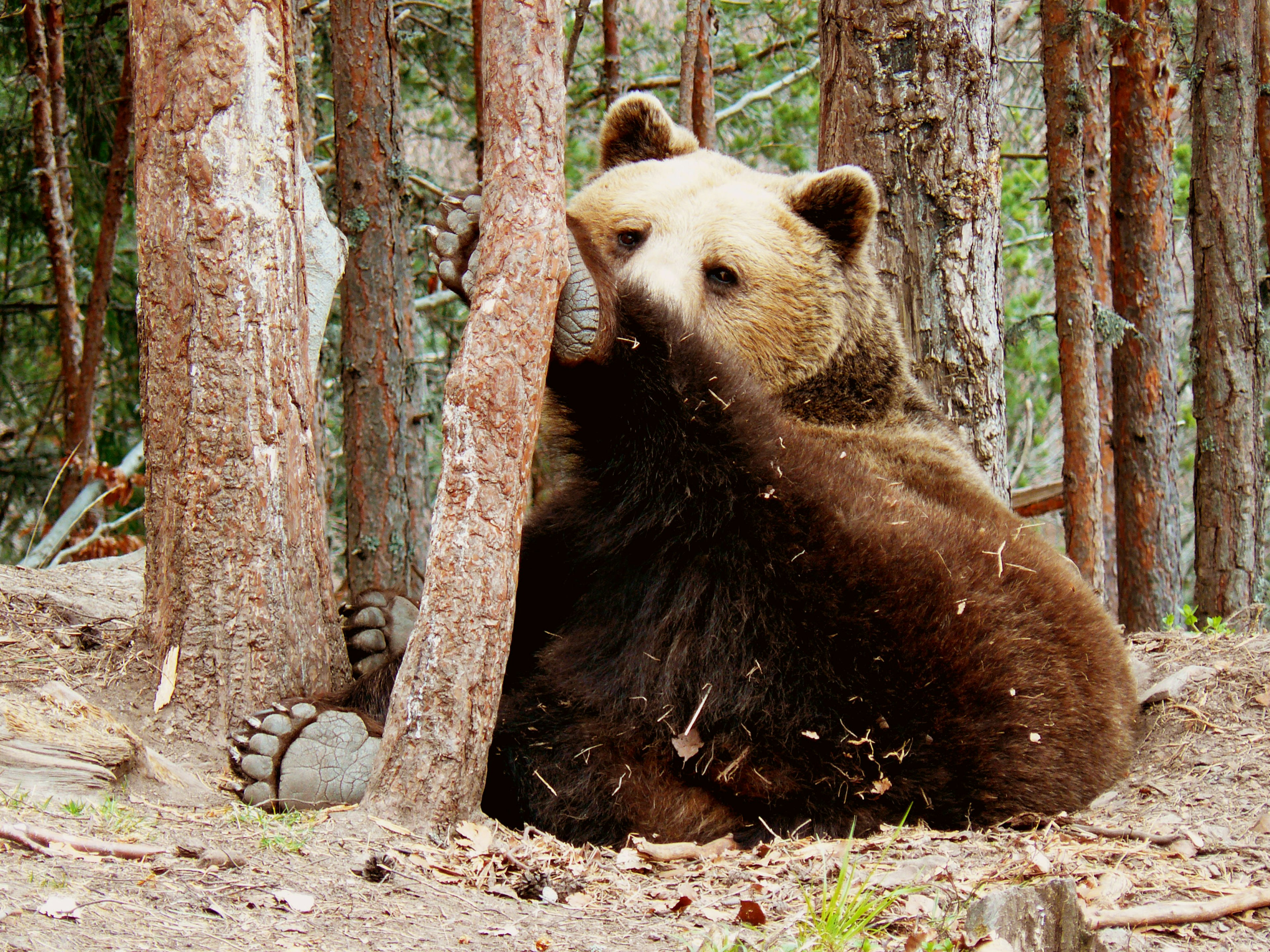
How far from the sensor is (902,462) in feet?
12.7

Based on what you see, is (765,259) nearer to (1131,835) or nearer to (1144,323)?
(1131,835)

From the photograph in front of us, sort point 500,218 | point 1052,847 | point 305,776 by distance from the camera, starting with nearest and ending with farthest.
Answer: point 500,218, point 1052,847, point 305,776

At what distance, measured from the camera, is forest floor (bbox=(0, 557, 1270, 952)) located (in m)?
2.11

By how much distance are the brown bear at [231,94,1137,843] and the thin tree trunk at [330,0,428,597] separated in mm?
3717

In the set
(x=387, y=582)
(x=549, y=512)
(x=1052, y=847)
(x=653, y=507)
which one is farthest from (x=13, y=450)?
(x=1052, y=847)

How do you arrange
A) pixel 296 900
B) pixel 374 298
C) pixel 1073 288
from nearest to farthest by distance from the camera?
pixel 296 900
pixel 374 298
pixel 1073 288

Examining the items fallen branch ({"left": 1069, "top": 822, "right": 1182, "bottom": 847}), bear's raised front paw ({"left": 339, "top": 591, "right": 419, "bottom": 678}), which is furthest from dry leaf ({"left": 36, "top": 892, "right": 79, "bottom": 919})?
fallen branch ({"left": 1069, "top": 822, "right": 1182, "bottom": 847})

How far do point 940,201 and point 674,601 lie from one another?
268 cm

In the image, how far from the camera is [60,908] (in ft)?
6.47

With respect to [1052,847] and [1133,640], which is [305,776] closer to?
[1052,847]

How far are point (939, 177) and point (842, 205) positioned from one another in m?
0.84

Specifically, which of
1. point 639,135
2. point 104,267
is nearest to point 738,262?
point 639,135

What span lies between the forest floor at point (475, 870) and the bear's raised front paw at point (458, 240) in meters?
1.37

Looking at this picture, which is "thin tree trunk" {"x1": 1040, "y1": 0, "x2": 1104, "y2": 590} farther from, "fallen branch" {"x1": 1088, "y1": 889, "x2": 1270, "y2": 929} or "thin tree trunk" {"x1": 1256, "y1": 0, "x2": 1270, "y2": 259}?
"fallen branch" {"x1": 1088, "y1": 889, "x2": 1270, "y2": 929}
